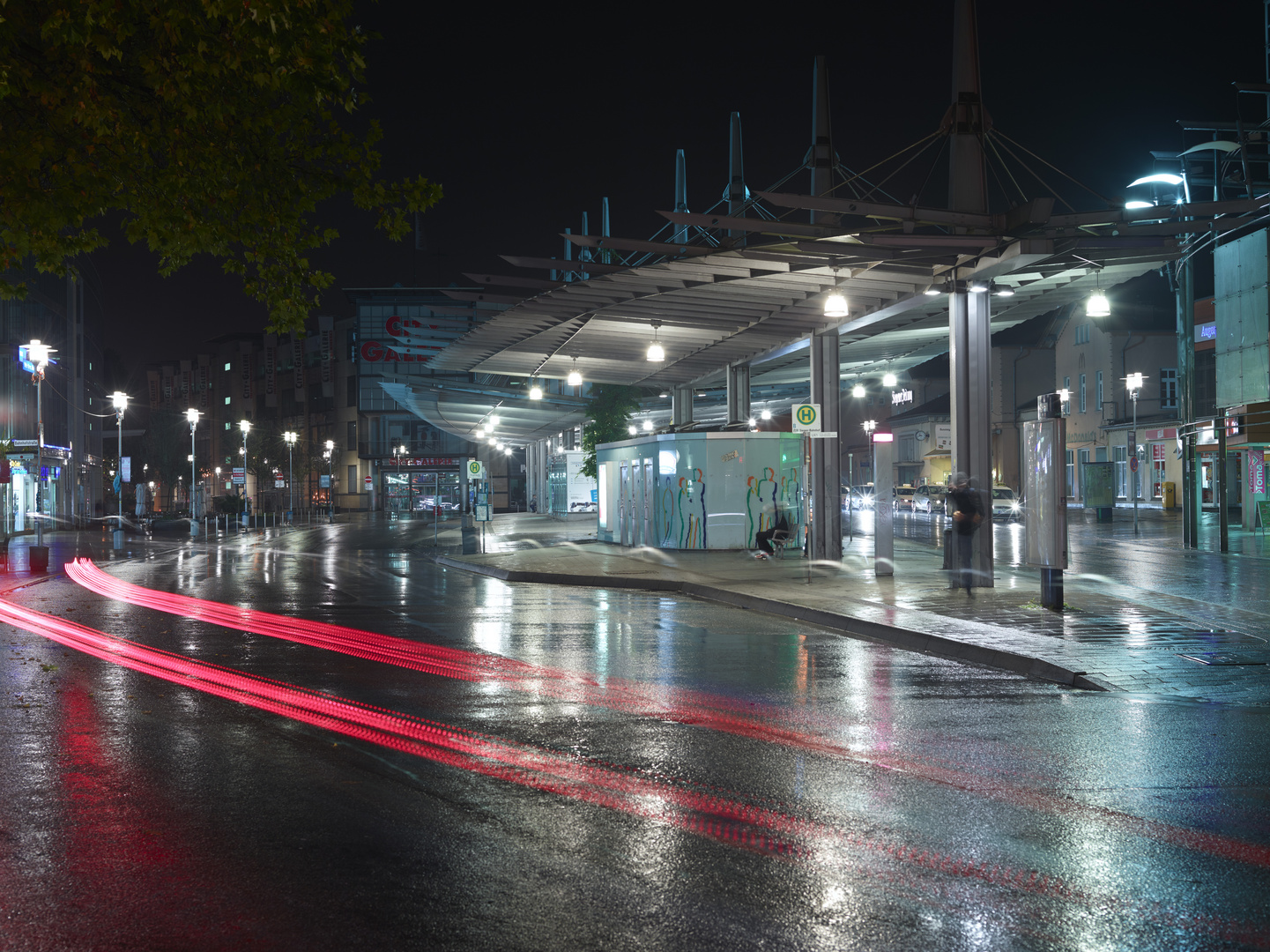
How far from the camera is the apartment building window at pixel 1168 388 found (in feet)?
200

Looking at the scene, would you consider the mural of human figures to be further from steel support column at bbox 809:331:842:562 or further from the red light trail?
the red light trail

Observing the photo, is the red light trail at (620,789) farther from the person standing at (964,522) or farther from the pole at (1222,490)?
the pole at (1222,490)

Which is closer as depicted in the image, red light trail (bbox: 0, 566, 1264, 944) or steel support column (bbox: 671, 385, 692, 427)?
red light trail (bbox: 0, 566, 1264, 944)

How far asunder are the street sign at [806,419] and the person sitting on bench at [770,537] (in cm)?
484

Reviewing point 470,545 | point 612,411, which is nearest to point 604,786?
point 470,545

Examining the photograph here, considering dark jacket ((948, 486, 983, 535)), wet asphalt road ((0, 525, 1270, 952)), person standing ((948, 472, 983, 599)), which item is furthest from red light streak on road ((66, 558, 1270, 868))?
dark jacket ((948, 486, 983, 535))

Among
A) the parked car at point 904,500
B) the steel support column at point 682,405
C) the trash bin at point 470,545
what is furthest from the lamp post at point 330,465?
the steel support column at point 682,405

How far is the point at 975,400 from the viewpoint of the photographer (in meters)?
17.3

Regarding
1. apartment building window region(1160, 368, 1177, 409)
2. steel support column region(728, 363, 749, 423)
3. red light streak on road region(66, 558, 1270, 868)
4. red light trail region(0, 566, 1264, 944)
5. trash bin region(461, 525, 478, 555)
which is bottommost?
red light streak on road region(66, 558, 1270, 868)

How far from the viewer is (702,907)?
424 centimetres

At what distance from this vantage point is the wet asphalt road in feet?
13.5

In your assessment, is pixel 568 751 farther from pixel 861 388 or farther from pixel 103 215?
pixel 861 388

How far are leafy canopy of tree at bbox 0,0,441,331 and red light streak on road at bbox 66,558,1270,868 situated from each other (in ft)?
12.1

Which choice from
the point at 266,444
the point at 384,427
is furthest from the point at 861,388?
the point at 266,444
